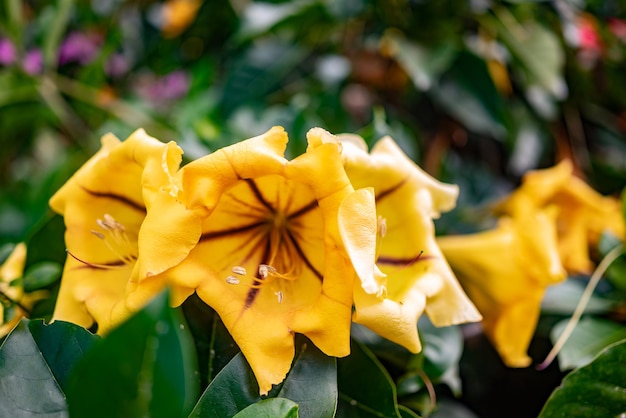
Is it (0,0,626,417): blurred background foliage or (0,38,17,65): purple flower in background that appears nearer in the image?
(0,0,626,417): blurred background foliage

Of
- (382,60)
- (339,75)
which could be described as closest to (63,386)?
(339,75)

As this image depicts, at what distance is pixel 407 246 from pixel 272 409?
22 cm

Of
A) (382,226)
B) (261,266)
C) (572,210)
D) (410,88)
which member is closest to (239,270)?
(261,266)

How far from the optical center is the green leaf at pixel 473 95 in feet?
3.48

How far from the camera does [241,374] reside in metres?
0.45

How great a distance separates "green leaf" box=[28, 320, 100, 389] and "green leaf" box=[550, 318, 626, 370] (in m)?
0.49

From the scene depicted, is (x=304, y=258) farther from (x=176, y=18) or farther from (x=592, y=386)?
(x=176, y=18)

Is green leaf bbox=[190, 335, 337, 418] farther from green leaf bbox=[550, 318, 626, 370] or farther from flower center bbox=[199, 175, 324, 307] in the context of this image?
green leaf bbox=[550, 318, 626, 370]

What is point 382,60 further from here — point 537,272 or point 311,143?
point 311,143

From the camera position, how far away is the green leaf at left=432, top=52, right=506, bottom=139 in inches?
41.7

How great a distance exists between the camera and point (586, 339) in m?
0.71

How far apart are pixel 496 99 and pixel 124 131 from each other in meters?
0.61

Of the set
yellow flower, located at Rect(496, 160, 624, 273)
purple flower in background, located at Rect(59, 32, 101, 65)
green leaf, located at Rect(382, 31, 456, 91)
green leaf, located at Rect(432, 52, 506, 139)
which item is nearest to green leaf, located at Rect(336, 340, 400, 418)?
yellow flower, located at Rect(496, 160, 624, 273)

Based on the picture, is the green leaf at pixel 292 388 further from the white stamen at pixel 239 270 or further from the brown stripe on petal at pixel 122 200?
the brown stripe on petal at pixel 122 200
